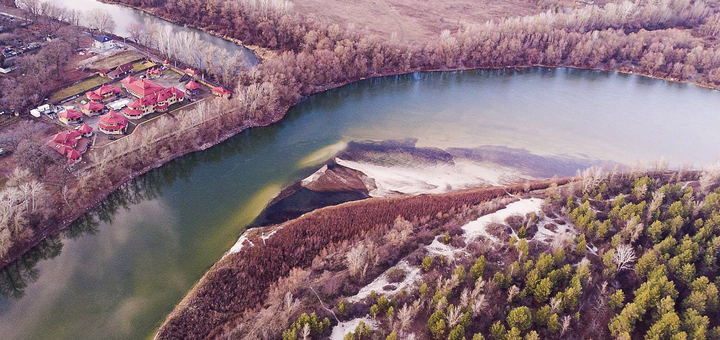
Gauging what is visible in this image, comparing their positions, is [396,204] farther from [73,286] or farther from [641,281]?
[73,286]

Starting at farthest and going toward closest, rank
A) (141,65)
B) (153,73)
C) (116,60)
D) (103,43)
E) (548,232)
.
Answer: (103,43) < (116,60) < (141,65) < (153,73) < (548,232)

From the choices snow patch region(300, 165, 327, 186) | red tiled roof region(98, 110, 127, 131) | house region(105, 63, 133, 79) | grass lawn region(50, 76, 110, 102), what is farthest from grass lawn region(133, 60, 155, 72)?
snow patch region(300, 165, 327, 186)

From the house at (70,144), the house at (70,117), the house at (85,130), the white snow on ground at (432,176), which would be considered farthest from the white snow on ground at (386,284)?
the house at (70,117)

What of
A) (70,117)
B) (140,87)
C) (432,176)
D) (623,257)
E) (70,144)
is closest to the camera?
(623,257)

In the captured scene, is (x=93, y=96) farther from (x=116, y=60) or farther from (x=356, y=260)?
(x=356, y=260)

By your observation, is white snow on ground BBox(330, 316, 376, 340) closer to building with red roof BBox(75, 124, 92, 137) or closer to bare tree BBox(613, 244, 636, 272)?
bare tree BBox(613, 244, 636, 272)

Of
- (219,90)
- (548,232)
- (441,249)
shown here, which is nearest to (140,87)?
(219,90)
